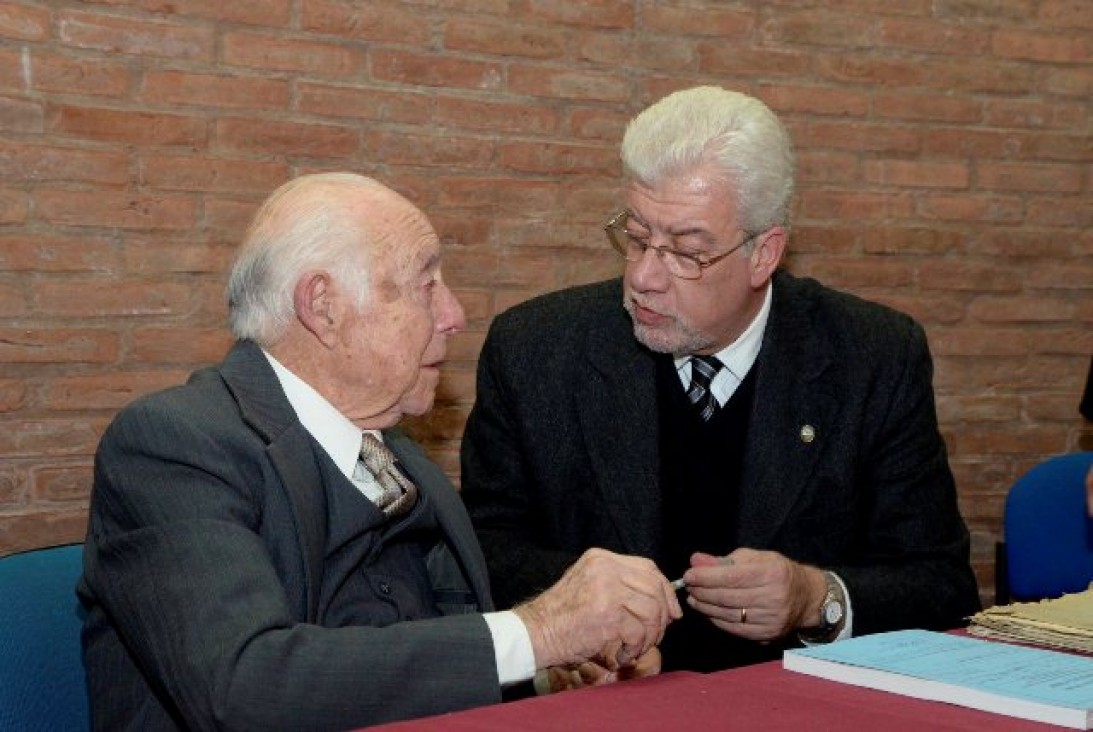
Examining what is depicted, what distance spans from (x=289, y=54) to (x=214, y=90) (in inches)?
8.2

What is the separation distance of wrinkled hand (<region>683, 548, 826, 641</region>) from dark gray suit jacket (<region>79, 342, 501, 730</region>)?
0.56 meters

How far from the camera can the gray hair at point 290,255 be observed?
2.16 meters

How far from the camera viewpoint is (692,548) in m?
2.88

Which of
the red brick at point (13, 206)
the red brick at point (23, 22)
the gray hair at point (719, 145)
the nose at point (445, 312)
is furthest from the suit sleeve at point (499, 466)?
the red brick at point (23, 22)

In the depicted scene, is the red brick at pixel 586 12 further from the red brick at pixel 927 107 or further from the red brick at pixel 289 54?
the red brick at pixel 927 107

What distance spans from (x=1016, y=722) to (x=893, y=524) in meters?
1.17

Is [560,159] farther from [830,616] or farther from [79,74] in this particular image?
[830,616]

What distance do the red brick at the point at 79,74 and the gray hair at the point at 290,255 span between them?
128 cm

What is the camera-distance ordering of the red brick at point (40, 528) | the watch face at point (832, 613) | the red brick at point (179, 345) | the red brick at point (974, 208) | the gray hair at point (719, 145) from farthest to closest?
1. the red brick at point (974, 208)
2. the red brick at point (179, 345)
3. the red brick at point (40, 528)
4. the gray hair at point (719, 145)
5. the watch face at point (832, 613)

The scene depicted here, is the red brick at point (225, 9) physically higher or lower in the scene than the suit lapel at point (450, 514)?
higher

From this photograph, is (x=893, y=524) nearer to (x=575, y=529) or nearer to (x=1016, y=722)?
(x=575, y=529)

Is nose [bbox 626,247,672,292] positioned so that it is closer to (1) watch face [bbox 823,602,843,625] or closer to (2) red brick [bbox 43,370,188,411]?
(1) watch face [bbox 823,602,843,625]

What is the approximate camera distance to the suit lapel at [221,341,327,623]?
2012 mm

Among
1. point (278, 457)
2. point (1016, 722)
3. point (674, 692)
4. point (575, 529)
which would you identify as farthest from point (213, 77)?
point (1016, 722)
